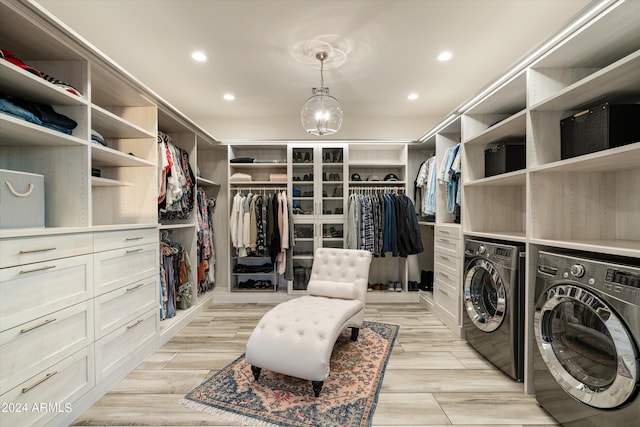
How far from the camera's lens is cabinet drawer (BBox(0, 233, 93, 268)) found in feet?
4.07

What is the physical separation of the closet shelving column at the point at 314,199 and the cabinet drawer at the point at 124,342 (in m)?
1.78

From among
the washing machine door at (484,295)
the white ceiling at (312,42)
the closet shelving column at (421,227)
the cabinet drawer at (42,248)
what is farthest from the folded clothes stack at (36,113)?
the closet shelving column at (421,227)

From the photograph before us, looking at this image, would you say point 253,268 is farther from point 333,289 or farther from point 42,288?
point 42,288

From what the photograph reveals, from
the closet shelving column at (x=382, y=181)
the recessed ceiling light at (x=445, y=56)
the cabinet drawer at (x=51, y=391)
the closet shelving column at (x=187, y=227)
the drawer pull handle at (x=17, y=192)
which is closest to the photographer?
the cabinet drawer at (x=51, y=391)

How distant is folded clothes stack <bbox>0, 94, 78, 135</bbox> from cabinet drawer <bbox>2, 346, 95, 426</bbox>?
1304 mm

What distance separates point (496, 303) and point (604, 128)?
51.4 inches

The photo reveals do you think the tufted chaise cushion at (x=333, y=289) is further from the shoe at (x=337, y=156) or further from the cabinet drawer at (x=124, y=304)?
the shoe at (x=337, y=156)

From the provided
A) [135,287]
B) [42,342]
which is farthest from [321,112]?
[42,342]

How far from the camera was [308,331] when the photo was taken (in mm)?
1789

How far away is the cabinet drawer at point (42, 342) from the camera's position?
122 cm

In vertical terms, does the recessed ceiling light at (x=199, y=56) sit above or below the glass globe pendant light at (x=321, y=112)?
above

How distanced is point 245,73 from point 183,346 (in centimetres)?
268

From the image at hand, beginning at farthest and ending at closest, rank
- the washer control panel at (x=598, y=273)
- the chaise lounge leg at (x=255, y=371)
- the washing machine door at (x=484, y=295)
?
the washing machine door at (x=484, y=295)
the chaise lounge leg at (x=255, y=371)
the washer control panel at (x=598, y=273)

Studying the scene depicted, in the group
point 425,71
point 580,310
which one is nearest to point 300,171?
point 425,71
